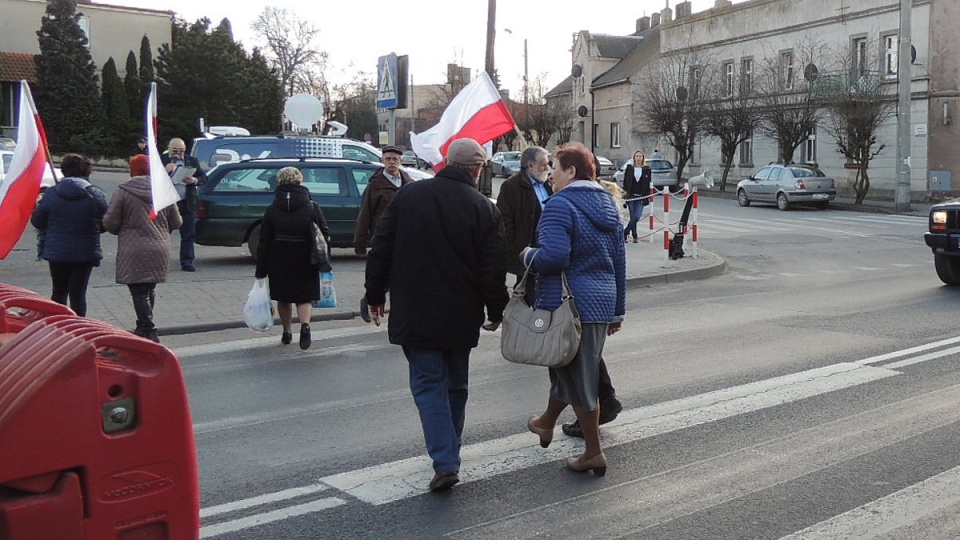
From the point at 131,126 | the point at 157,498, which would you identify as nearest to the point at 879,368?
the point at 157,498

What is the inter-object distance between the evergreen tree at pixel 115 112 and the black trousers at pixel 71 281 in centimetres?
4376

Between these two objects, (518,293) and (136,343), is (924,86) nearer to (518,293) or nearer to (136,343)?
(518,293)

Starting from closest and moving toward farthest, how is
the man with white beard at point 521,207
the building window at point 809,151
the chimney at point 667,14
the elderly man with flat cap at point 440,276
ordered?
the elderly man with flat cap at point 440,276 < the man with white beard at point 521,207 < the building window at point 809,151 < the chimney at point 667,14

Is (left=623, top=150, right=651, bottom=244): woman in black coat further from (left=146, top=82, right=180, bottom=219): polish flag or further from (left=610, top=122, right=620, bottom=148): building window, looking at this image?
(left=610, top=122, right=620, bottom=148): building window

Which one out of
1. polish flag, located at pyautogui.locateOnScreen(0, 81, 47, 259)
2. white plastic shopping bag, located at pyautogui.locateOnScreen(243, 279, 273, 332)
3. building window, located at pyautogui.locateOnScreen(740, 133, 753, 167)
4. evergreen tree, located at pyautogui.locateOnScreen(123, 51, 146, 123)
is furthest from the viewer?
evergreen tree, located at pyautogui.locateOnScreen(123, 51, 146, 123)

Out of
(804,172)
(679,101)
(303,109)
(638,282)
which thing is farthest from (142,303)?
(679,101)

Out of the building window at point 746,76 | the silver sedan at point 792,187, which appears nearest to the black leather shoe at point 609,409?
the silver sedan at point 792,187

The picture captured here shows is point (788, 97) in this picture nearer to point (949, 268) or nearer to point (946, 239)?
point (949, 268)

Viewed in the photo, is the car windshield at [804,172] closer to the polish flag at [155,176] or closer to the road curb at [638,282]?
the road curb at [638,282]

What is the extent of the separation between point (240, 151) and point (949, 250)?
13751 mm

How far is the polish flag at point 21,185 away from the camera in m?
5.61

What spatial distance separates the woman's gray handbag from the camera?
4969mm

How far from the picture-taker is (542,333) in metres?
5.01

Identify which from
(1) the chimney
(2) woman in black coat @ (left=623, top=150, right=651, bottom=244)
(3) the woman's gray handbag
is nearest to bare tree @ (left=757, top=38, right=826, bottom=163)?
(1) the chimney
